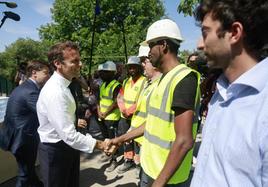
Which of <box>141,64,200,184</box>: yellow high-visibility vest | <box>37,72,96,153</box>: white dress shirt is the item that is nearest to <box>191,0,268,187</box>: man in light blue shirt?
<box>141,64,200,184</box>: yellow high-visibility vest

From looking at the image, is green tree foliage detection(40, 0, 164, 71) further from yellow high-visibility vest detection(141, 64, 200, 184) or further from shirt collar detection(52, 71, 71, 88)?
yellow high-visibility vest detection(141, 64, 200, 184)

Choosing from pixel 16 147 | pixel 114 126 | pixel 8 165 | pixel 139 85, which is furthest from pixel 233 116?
pixel 114 126

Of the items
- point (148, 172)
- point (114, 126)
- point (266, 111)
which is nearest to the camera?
point (266, 111)

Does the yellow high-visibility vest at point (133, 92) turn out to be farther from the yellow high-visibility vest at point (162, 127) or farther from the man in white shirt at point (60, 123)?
the yellow high-visibility vest at point (162, 127)

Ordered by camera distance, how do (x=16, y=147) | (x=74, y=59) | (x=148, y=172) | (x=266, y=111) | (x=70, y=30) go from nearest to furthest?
(x=266, y=111)
(x=148, y=172)
(x=74, y=59)
(x=16, y=147)
(x=70, y=30)

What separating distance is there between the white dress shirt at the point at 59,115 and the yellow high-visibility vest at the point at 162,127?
0.96 meters

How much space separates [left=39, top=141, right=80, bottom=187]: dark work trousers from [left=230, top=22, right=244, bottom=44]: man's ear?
7.96 ft

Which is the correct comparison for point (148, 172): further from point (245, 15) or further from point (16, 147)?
point (16, 147)

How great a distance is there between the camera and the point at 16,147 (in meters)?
4.42

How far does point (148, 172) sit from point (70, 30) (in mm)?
36416

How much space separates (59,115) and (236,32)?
2.16 m

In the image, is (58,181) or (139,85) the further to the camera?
(139,85)

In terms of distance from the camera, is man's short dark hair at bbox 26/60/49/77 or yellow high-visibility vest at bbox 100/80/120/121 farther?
yellow high-visibility vest at bbox 100/80/120/121

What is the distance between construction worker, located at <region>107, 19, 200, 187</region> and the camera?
2.13m
